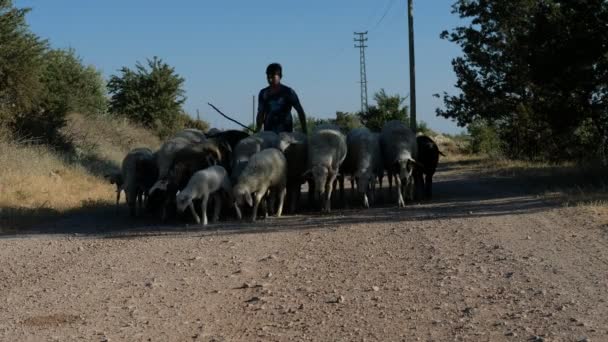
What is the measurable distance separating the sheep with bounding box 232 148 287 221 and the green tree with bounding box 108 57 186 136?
2658cm

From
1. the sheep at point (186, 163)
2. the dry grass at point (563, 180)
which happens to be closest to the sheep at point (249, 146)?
the sheep at point (186, 163)

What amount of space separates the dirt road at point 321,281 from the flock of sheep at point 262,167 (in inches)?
33.1

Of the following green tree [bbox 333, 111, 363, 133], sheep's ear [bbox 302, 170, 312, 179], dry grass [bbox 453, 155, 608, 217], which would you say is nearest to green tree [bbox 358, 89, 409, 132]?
green tree [bbox 333, 111, 363, 133]

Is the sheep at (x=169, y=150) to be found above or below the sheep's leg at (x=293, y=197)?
above

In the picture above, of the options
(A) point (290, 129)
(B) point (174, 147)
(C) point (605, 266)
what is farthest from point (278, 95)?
(C) point (605, 266)

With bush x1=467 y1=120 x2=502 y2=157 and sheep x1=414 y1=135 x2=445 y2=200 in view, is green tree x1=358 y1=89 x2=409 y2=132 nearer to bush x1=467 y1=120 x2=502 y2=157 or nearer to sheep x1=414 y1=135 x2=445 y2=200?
bush x1=467 y1=120 x2=502 y2=157

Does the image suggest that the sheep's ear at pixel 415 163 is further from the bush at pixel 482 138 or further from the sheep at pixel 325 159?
the bush at pixel 482 138

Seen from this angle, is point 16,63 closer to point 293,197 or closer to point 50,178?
point 50,178

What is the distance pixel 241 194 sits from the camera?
1133cm

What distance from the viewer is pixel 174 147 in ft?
41.7

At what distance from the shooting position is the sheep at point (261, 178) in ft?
37.3

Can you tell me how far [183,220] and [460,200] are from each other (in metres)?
5.45

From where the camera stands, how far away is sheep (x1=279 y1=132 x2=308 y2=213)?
42.8 feet

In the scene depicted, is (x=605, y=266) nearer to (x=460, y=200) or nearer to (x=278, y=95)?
(x=460, y=200)
